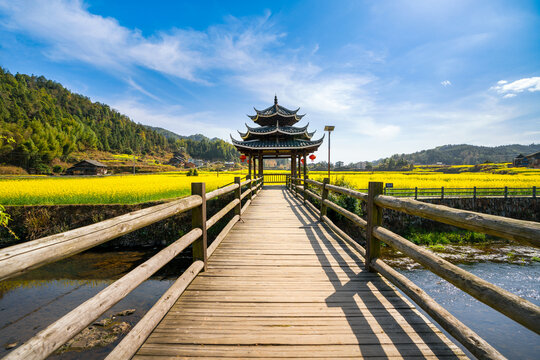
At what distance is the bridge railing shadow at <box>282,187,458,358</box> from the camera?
1.81 m

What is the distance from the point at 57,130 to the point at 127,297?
84.5 metres

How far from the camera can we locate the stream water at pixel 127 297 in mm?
4812

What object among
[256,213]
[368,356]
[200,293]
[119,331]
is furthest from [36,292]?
[368,356]

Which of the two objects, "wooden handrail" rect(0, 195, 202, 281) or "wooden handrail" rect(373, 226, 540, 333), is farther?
"wooden handrail" rect(373, 226, 540, 333)

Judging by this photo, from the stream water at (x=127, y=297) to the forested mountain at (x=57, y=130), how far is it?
20.5 m

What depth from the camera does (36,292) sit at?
6523mm

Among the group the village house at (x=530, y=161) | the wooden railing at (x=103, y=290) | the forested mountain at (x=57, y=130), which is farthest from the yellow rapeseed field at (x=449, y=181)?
the village house at (x=530, y=161)

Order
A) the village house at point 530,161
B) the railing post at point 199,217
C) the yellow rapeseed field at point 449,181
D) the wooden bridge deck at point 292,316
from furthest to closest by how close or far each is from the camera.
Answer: the village house at point 530,161
the yellow rapeseed field at point 449,181
the railing post at point 199,217
the wooden bridge deck at point 292,316

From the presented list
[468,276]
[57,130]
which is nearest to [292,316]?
[468,276]

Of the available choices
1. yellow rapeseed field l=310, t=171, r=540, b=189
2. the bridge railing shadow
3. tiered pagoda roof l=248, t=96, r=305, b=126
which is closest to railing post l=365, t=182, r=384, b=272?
the bridge railing shadow

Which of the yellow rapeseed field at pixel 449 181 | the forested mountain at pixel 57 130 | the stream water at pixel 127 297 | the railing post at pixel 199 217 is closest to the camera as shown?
the railing post at pixel 199 217

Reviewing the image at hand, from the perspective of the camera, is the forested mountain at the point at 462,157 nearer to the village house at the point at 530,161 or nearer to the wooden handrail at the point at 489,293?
the village house at the point at 530,161

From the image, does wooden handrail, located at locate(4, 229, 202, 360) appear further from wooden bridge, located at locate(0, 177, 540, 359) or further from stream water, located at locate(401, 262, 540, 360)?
stream water, located at locate(401, 262, 540, 360)

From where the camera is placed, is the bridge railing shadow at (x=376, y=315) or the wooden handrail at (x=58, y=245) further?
the bridge railing shadow at (x=376, y=315)
